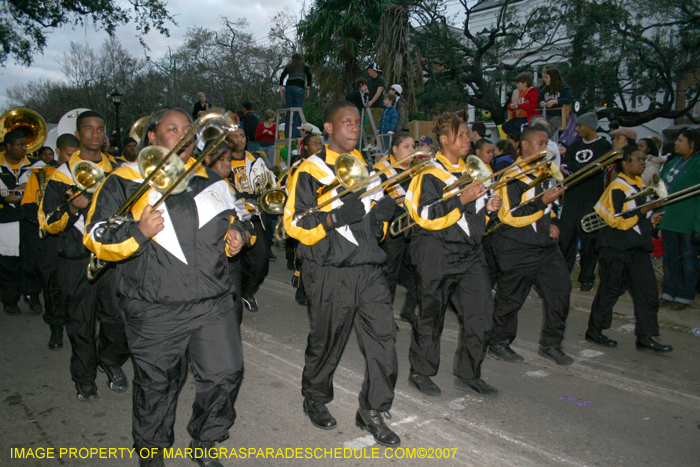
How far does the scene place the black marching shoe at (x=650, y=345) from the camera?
17.7 ft

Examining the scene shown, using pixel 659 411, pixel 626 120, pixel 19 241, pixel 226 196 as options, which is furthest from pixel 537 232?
pixel 626 120

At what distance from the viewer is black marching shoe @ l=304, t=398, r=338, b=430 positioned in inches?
150

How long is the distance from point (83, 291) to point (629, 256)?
5.21m

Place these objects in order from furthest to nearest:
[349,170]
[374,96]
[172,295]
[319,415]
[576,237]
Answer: [374,96] → [576,237] → [319,415] → [349,170] → [172,295]

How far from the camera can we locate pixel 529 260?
500 centimetres

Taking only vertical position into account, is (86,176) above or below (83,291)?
above

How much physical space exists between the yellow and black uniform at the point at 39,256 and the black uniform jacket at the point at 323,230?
2.39 meters

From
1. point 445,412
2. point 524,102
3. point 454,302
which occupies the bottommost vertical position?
point 445,412

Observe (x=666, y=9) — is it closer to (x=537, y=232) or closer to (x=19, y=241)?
(x=537, y=232)

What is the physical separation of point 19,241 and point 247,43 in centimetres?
3134

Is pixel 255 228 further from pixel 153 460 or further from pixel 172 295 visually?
pixel 153 460

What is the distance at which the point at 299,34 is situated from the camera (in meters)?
17.2

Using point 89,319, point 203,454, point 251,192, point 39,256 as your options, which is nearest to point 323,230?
point 203,454

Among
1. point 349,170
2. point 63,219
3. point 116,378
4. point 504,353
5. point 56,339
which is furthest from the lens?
point 56,339
